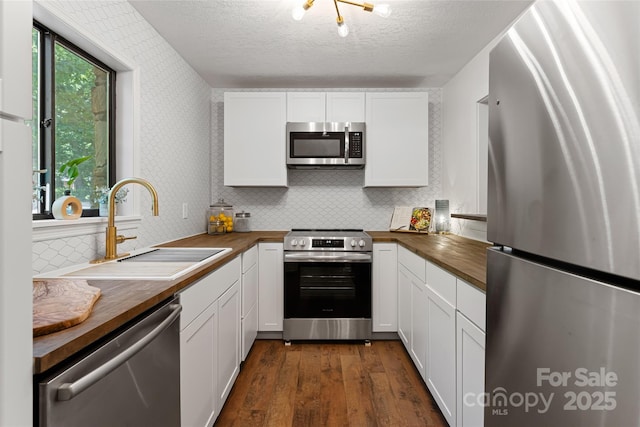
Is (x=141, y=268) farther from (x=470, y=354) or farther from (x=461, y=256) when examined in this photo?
(x=461, y=256)

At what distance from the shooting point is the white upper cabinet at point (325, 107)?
10.1 ft

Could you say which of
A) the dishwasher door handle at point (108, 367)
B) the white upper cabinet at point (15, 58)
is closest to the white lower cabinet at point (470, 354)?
the dishwasher door handle at point (108, 367)

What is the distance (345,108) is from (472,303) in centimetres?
225

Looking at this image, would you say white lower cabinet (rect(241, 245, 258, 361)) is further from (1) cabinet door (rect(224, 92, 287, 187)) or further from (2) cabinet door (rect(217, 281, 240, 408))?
(1) cabinet door (rect(224, 92, 287, 187))

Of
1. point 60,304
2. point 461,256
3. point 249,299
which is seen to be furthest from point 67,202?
point 461,256

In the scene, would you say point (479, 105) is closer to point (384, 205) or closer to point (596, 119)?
point (384, 205)

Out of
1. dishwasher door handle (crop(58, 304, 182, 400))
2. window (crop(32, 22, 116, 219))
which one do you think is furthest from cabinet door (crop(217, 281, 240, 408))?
window (crop(32, 22, 116, 219))

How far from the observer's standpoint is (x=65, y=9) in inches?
58.4

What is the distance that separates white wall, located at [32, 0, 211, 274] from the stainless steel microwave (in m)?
0.89

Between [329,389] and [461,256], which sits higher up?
[461,256]

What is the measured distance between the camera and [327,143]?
300 centimetres

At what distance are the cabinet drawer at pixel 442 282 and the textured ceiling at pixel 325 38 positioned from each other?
155 centimetres

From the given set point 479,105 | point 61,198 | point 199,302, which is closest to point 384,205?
point 479,105

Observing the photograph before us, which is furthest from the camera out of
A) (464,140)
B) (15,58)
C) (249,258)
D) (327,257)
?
(464,140)
